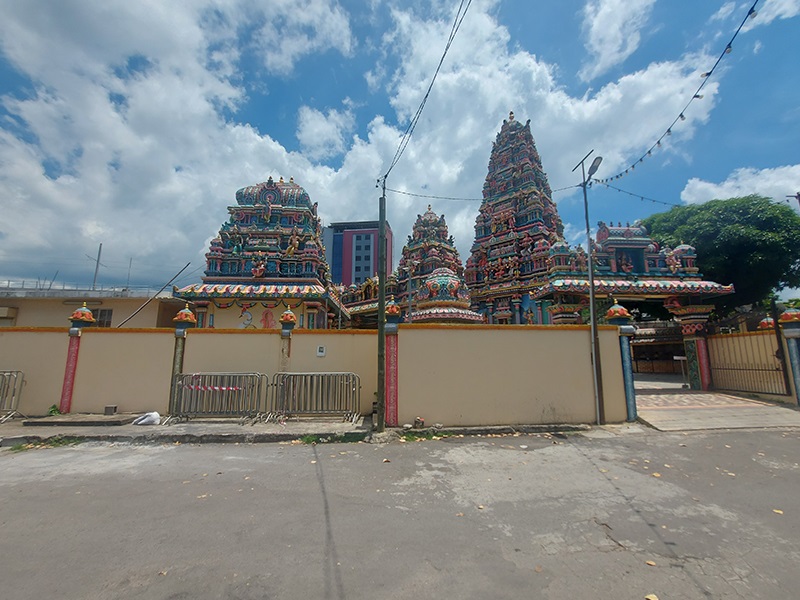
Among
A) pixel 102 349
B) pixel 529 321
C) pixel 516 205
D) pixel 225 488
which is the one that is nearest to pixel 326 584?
pixel 225 488

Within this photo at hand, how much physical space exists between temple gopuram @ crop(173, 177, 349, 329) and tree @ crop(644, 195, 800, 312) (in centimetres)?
2157

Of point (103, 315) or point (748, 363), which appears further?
point (103, 315)

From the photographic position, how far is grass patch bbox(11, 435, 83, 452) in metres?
6.69

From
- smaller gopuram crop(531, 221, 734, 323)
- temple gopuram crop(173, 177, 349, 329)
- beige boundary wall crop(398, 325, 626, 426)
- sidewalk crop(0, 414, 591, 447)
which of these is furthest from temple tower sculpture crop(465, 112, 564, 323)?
sidewalk crop(0, 414, 591, 447)

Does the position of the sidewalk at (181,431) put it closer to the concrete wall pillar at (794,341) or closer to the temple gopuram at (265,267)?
the temple gopuram at (265,267)

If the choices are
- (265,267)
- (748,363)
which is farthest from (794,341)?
(265,267)

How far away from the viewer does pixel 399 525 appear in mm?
3670

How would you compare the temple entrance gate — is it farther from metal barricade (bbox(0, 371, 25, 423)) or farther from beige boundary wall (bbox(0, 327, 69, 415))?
metal barricade (bbox(0, 371, 25, 423))

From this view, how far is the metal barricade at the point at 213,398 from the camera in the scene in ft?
27.6

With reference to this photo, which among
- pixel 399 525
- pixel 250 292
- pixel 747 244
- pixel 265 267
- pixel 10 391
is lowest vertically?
pixel 399 525

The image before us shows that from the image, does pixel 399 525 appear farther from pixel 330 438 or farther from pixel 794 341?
pixel 794 341

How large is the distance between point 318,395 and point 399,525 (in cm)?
522

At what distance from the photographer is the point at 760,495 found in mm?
4469

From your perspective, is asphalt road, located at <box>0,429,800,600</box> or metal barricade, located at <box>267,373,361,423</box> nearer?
asphalt road, located at <box>0,429,800,600</box>
